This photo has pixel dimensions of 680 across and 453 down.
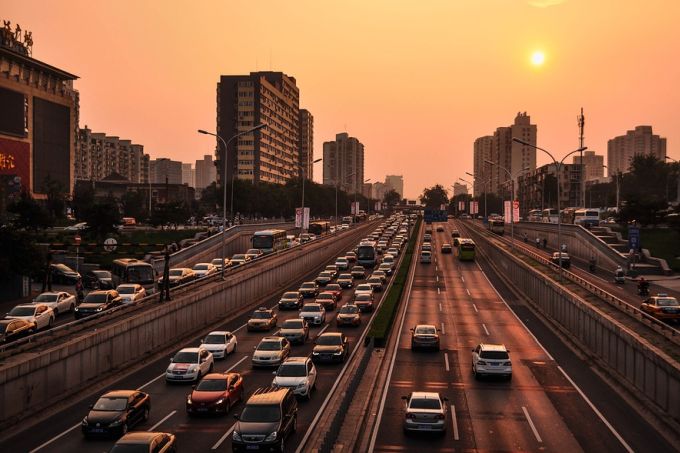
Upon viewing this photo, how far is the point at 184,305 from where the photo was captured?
→ 4241cm

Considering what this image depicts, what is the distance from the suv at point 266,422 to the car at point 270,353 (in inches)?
404

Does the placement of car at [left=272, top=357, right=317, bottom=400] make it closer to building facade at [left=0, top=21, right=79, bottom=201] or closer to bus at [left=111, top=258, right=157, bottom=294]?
bus at [left=111, top=258, right=157, bottom=294]

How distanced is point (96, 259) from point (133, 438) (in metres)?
60.8

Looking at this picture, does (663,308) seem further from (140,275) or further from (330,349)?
(140,275)

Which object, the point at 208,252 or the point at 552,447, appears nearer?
the point at 552,447

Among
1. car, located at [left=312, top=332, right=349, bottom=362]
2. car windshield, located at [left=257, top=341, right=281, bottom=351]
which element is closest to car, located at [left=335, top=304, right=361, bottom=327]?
car, located at [left=312, top=332, right=349, bottom=362]

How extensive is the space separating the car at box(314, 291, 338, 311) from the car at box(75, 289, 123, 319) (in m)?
15.9

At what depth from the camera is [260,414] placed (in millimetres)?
21188

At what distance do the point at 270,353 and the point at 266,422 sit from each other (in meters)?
12.8

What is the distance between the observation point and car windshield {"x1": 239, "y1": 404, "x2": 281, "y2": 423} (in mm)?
21000

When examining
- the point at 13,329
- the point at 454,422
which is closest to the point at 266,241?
the point at 13,329

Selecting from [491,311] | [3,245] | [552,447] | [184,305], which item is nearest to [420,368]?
[552,447]

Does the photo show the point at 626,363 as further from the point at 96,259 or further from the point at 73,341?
the point at 96,259

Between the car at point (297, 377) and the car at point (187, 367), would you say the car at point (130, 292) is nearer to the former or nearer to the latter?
the car at point (187, 367)
